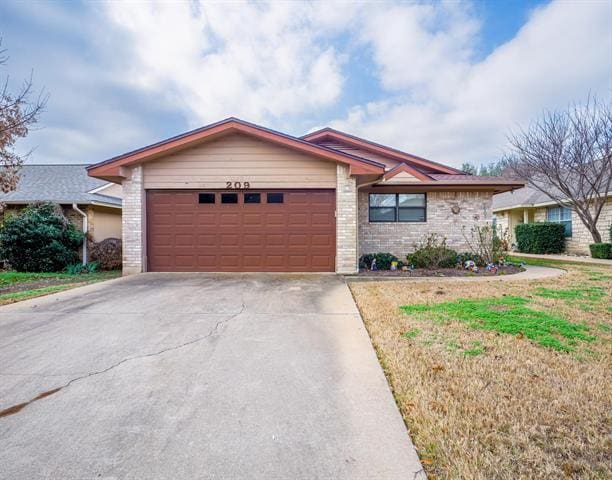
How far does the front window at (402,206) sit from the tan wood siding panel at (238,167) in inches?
115

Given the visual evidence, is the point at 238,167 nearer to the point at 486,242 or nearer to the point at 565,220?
the point at 486,242

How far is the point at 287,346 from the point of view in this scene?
12.0 ft

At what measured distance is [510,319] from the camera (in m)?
4.41

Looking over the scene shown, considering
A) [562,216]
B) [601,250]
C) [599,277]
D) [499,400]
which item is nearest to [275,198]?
[499,400]

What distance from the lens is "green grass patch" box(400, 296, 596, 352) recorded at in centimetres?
373

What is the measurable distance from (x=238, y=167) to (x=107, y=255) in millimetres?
6483

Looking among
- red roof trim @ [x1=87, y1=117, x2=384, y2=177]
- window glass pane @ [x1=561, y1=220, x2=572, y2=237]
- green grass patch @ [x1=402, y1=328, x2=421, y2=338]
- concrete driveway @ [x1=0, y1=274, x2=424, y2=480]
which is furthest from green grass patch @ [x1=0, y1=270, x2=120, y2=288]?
window glass pane @ [x1=561, y1=220, x2=572, y2=237]

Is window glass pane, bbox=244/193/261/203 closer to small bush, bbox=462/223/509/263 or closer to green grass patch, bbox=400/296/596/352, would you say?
green grass patch, bbox=400/296/596/352

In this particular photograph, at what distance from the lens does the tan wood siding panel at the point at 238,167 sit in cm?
919

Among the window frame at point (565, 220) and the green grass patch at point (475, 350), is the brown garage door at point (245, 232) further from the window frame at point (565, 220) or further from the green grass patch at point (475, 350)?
the window frame at point (565, 220)

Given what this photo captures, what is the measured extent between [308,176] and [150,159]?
181 inches

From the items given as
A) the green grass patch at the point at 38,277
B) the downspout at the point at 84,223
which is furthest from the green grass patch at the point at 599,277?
the downspout at the point at 84,223

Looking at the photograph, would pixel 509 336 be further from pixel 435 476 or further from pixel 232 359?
pixel 232 359

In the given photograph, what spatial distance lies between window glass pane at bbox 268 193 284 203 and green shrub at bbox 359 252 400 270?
3.49 metres
